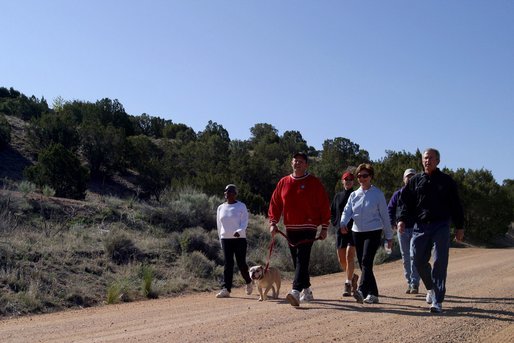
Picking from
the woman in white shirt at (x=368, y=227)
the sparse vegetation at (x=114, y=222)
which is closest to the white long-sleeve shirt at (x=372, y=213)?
the woman in white shirt at (x=368, y=227)

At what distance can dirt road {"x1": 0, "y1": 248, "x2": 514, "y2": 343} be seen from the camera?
6.64 meters

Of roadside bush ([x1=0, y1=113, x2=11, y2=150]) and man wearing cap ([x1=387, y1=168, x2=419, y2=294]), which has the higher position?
roadside bush ([x1=0, y1=113, x2=11, y2=150])

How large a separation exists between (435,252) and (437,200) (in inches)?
28.2

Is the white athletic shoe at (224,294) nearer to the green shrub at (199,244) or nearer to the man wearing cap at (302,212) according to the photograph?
the man wearing cap at (302,212)

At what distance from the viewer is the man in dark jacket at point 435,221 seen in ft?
26.8

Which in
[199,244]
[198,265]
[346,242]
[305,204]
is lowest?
[198,265]

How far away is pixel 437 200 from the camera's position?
820cm

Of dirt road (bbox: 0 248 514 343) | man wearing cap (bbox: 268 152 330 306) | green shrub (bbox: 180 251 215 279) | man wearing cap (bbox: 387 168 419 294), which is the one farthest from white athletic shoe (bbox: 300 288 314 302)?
green shrub (bbox: 180 251 215 279)

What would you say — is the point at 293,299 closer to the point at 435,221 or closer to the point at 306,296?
the point at 306,296

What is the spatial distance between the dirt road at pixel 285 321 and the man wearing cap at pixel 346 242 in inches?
14.0

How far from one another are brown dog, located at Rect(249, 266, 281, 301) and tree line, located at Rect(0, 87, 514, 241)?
46.9ft

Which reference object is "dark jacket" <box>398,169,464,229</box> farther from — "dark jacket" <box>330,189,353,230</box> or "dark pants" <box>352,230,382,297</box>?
"dark jacket" <box>330,189,353,230</box>

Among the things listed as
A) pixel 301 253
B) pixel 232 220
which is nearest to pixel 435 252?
pixel 301 253

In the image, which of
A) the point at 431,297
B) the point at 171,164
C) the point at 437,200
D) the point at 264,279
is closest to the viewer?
the point at 437,200
